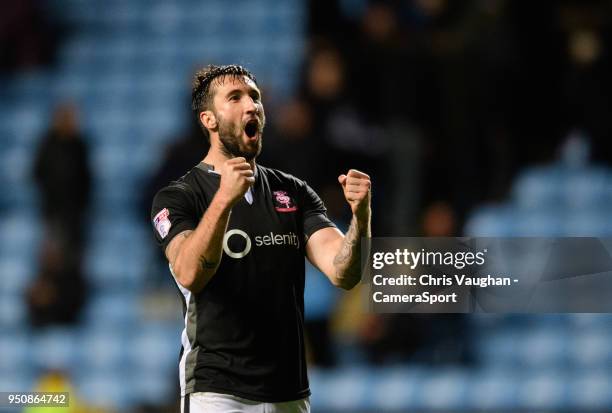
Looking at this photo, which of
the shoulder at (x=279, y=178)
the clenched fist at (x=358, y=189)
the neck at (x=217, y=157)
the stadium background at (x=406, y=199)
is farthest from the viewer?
the stadium background at (x=406, y=199)

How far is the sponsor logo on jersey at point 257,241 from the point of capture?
3551 mm

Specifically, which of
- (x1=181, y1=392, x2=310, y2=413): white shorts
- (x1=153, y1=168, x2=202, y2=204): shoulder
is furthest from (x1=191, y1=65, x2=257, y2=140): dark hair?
(x1=181, y1=392, x2=310, y2=413): white shorts

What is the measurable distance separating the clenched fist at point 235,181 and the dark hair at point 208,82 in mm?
532

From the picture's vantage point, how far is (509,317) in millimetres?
8219

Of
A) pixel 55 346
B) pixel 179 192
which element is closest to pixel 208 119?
pixel 179 192

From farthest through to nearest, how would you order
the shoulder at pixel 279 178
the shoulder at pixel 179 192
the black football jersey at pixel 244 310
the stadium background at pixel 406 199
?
the stadium background at pixel 406 199 → the shoulder at pixel 279 178 → the shoulder at pixel 179 192 → the black football jersey at pixel 244 310

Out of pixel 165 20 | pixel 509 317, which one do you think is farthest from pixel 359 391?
pixel 165 20

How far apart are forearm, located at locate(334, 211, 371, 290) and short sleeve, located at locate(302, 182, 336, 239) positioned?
147 millimetres

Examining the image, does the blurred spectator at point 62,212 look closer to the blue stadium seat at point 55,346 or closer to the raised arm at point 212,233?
the blue stadium seat at point 55,346

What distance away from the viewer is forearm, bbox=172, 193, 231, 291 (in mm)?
3293

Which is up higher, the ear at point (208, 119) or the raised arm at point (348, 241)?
the ear at point (208, 119)

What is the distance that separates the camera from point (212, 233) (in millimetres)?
3291

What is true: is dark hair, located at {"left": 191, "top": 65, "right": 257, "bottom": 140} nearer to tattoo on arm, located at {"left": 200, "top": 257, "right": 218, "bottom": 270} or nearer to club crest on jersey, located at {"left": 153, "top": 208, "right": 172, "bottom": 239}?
club crest on jersey, located at {"left": 153, "top": 208, "right": 172, "bottom": 239}

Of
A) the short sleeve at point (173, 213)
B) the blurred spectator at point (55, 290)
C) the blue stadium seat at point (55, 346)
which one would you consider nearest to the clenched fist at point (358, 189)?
the short sleeve at point (173, 213)
